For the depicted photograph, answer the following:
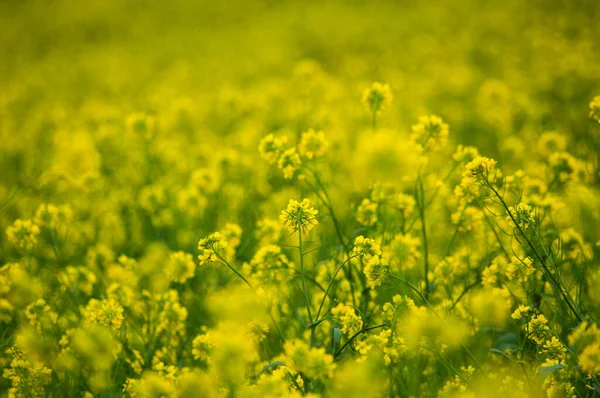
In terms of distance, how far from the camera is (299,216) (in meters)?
2.25

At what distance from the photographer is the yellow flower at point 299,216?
2.26m

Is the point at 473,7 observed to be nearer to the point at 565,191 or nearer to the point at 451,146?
the point at 451,146

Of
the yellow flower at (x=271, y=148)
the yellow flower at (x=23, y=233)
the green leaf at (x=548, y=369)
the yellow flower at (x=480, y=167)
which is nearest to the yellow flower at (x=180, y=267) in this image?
the yellow flower at (x=271, y=148)

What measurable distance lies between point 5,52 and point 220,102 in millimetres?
8831

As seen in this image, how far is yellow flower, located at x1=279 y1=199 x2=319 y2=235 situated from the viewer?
2.26 meters

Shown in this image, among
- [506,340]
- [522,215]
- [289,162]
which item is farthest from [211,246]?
[506,340]

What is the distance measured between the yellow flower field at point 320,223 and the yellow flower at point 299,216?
1cm

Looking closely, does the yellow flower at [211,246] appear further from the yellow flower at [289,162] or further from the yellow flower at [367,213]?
the yellow flower at [367,213]

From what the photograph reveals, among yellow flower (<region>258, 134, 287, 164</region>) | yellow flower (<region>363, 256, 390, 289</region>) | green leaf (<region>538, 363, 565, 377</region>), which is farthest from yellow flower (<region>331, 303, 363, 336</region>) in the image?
yellow flower (<region>258, 134, 287, 164</region>)

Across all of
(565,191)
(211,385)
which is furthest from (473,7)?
(211,385)

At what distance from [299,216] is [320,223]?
4.66ft

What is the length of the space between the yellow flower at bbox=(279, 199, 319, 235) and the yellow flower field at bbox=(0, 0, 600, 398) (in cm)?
1

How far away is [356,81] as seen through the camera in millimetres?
8500

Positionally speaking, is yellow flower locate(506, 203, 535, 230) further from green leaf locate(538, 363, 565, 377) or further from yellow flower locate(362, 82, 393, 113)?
yellow flower locate(362, 82, 393, 113)
